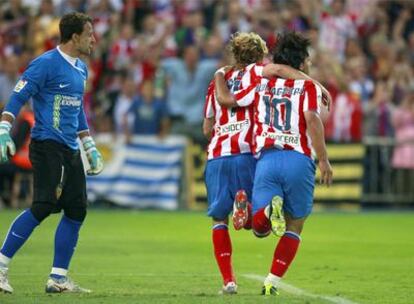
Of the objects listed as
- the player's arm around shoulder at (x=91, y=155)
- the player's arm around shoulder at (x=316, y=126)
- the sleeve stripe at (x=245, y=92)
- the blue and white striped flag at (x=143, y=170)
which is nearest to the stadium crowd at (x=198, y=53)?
the blue and white striped flag at (x=143, y=170)

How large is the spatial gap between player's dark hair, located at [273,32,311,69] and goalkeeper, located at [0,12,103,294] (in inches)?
68.8

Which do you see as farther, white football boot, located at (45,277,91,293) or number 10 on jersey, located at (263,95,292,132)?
white football boot, located at (45,277,91,293)

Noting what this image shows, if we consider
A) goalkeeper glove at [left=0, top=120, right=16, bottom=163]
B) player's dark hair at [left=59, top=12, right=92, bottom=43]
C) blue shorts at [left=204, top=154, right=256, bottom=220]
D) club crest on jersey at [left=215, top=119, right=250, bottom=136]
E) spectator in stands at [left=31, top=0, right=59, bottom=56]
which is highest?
spectator in stands at [left=31, top=0, right=59, bottom=56]

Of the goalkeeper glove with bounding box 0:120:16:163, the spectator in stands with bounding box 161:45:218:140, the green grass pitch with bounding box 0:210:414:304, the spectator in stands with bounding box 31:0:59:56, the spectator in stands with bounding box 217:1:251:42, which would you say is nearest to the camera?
the goalkeeper glove with bounding box 0:120:16:163

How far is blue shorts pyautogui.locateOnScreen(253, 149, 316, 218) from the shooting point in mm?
10188

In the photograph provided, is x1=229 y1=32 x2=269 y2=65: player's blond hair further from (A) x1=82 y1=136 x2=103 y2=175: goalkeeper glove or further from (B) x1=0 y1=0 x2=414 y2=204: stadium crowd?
(B) x1=0 y1=0 x2=414 y2=204: stadium crowd

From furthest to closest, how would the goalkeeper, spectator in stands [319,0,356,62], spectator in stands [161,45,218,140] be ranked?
1. spectator in stands [319,0,356,62]
2. spectator in stands [161,45,218,140]
3. the goalkeeper

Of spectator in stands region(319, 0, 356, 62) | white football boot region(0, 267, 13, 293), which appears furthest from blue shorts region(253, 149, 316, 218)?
spectator in stands region(319, 0, 356, 62)

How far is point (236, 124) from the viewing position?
10727mm

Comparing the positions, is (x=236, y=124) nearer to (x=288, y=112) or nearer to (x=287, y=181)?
(x=288, y=112)

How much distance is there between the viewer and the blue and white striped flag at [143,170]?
2417 cm

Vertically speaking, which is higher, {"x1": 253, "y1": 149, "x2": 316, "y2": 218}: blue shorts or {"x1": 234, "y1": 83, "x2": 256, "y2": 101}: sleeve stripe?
{"x1": 234, "y1": 83, "x2": 256, "y2": 101}: sleeve stripe

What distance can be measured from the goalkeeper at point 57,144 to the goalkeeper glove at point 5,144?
0.12 m

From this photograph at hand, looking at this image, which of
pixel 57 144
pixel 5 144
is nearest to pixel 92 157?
Answer: pixel 57 144
